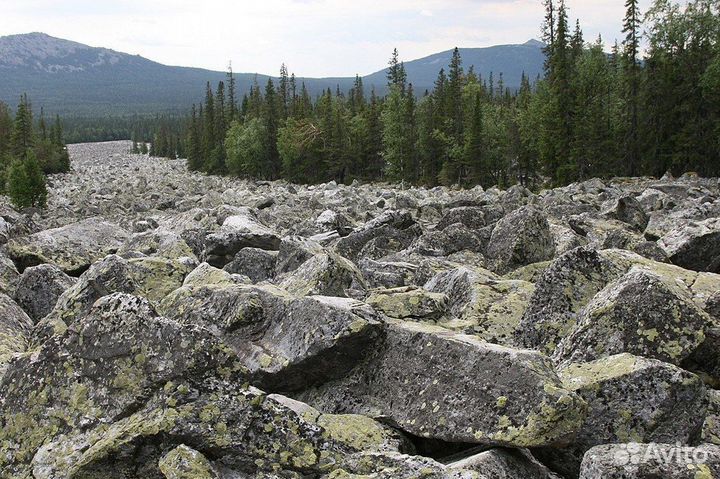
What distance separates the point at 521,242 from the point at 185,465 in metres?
11.6

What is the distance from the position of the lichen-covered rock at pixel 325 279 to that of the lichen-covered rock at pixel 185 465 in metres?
4.64

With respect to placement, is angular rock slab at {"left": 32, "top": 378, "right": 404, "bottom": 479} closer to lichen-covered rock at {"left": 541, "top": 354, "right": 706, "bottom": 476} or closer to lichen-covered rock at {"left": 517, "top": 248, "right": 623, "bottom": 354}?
lichen-covered rock at {"left": 541, "top": 354, "right": 706, "bottom": 476}

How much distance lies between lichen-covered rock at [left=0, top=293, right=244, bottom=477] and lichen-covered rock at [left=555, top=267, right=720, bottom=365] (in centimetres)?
451

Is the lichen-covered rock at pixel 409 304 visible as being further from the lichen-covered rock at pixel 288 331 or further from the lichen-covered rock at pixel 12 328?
the lichen-covered rock at pixel 12 328

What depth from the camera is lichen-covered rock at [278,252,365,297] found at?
36.0 feet

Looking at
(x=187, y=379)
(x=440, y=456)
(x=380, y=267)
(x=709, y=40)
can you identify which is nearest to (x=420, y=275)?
(x=380, y=267)

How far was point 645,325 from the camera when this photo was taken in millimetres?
8344

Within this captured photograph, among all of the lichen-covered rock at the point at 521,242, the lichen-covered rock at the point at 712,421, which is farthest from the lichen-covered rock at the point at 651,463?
the lichen-covered rock at the point at 521,242

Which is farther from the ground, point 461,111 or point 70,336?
point 461,111

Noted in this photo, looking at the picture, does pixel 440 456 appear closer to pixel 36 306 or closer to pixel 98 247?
pixel 36 306

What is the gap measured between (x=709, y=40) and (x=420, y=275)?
208ft

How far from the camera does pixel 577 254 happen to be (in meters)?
10.4

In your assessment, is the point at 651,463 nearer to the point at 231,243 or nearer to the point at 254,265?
the point at 254,265

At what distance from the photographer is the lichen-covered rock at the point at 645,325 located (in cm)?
824
